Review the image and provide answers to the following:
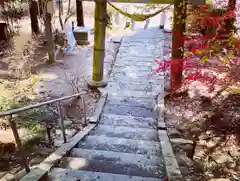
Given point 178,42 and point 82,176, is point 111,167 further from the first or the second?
point 178,42

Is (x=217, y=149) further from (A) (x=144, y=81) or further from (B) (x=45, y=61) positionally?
(B) (x=45, y=61)

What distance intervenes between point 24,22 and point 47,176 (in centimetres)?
1225

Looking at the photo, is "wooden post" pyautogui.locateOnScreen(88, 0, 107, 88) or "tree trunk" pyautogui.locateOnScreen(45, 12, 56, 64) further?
"tree trunk" pyautogui.locateOnScreen(45, 12, 56, 64)

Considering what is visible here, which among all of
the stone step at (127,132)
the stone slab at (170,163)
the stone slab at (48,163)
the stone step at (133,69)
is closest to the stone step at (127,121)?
the stone step at (127,132)

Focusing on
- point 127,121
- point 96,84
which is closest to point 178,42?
point 127,121

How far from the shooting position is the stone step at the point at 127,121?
18.4 feet

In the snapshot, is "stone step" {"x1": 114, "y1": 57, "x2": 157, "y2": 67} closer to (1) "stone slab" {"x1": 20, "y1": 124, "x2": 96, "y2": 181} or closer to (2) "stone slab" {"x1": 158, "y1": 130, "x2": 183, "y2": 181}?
(2) "stone slab" {"x1": 158, "y1": 130, "x2": 183, "y2": 181}

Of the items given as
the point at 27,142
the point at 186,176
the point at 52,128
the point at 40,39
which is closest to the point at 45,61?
the point at 40,39

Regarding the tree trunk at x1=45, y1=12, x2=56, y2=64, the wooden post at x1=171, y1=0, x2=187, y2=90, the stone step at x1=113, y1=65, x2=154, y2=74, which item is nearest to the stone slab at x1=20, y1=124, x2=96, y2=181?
the wooden post at x1=171, y1=0, x2=187, y2=90

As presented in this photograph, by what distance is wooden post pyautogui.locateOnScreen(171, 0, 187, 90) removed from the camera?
585 cm

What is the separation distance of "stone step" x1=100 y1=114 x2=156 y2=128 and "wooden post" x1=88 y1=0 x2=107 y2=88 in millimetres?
1605

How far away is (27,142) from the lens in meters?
4.47

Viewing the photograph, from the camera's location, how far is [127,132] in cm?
511

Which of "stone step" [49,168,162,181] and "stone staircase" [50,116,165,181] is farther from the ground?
"stone step" [49,168,162,181]
